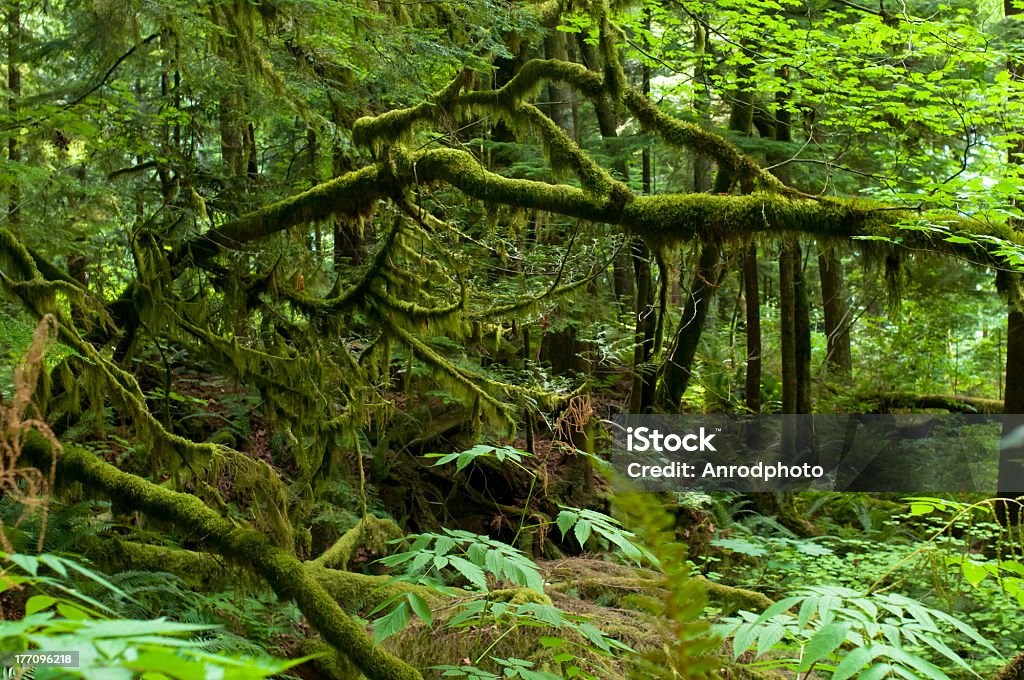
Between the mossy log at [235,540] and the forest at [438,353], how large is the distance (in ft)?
0.06

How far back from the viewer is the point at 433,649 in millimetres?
3912

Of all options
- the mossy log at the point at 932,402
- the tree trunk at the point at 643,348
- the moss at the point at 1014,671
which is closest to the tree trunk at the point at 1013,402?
the tree trunk at the point at 643,348

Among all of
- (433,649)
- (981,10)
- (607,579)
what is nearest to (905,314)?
(981,10)

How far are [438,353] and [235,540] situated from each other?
14.5 feet

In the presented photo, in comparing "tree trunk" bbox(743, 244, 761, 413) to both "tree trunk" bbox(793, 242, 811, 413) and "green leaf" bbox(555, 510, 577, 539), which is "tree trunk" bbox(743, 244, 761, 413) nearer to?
"tree trunk" bbox(793, 242, 811, 413)

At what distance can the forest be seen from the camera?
2.36 metres

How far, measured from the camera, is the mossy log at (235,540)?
3783mm

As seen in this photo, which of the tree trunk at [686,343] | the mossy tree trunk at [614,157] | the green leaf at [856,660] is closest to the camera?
the green leaf at [856,660]

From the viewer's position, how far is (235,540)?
163 inches

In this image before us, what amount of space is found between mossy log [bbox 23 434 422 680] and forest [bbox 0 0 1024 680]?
19 mm

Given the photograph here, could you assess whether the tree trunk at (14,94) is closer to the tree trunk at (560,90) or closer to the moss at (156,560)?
the moss at (156,560)

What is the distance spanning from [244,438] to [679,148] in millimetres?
5870

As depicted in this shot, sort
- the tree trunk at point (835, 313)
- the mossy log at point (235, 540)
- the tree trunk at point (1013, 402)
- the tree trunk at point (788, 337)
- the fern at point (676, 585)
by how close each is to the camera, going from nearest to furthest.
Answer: the fern at point (676, 585)
the mossy log at point (235, 540)
the tree trunk at point (1013, 402)
the tree trunk at point (788, 337)
the tree trunk at point (835, 313)

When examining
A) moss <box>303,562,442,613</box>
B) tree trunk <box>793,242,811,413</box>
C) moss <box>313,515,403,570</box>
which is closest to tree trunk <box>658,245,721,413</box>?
tree trunk <box>793,242,811,413</box>
